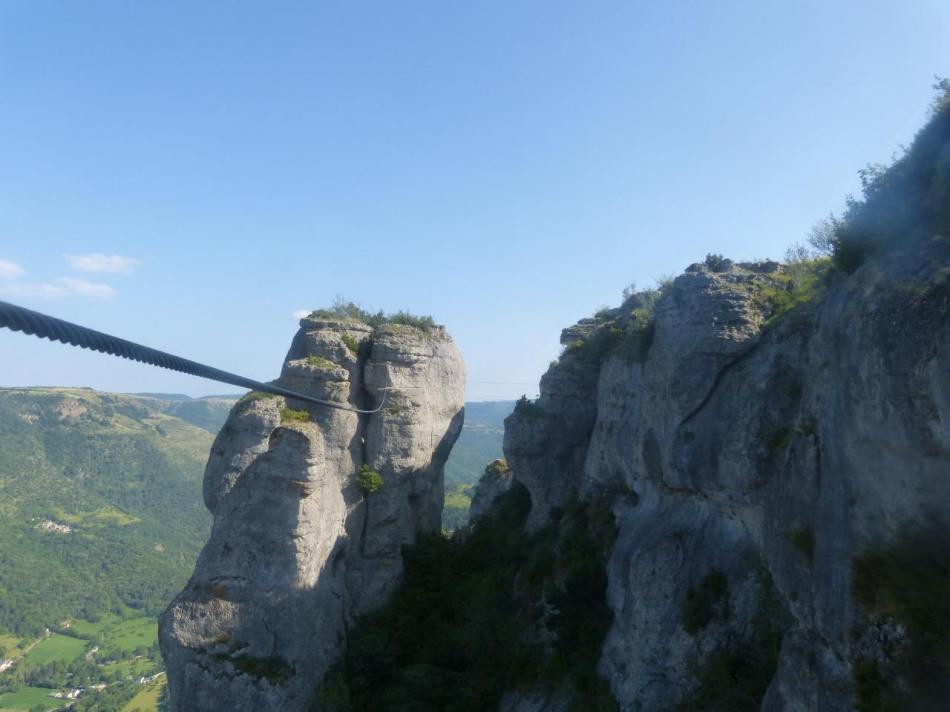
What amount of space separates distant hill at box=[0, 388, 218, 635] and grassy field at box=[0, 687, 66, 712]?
2515 cm

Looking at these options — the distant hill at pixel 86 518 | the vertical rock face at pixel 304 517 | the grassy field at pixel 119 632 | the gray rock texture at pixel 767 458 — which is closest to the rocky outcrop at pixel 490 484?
the vertical rock face at pixel 304 517

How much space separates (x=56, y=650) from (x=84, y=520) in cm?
4392

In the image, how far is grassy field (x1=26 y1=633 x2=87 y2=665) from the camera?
123 metres

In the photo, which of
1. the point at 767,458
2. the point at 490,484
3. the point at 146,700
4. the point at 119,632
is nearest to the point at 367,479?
the point at 490,484

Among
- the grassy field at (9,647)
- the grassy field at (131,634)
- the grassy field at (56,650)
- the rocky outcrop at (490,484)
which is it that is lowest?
the grassy field at (9,647)

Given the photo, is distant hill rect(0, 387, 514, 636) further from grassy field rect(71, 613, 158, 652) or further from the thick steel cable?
the thick steel cable

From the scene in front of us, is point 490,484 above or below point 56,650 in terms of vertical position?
above

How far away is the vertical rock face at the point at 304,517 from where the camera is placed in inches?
766

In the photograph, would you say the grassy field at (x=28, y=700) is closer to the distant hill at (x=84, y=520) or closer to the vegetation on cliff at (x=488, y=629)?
the distant hill at (x=84, y=520)

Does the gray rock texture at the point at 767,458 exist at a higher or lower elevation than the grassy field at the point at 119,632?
higher

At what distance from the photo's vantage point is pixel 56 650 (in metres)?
128

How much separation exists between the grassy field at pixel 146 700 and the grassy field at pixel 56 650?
27701 millimetres

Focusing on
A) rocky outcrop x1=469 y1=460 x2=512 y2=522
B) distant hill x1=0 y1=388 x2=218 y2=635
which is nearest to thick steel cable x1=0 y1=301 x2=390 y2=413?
rocky outcrop x1=469 y1=460 x2=512 y2=522

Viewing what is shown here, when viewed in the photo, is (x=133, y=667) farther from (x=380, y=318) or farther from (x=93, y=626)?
(x=380, y=318)
